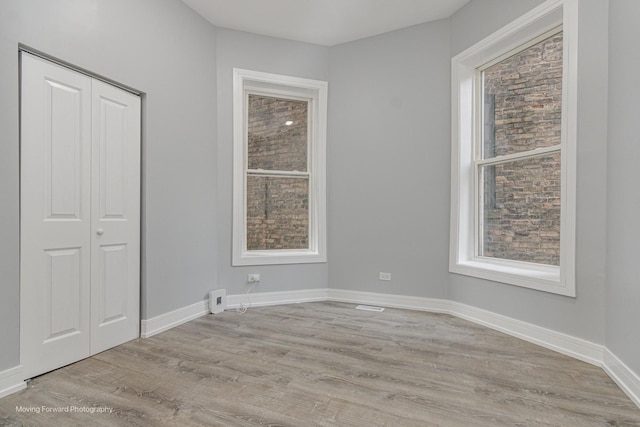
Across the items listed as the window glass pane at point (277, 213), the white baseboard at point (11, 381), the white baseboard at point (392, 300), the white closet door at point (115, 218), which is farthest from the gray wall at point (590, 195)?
the white baseboard at point (11, 381)

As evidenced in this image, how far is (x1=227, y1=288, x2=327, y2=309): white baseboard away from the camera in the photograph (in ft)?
12.3

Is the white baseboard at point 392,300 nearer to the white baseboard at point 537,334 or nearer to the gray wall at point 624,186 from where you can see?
the white baseboard at point 537,334

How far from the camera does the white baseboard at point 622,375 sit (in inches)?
74.7

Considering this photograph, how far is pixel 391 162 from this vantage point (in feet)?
12.5

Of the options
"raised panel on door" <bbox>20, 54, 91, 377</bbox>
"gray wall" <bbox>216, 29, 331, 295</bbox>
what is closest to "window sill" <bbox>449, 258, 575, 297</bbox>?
"gray wall" <bbox>216, 29, 331, 295</bbox>

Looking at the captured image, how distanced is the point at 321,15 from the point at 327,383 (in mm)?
3185

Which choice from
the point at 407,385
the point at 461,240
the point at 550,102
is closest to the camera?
the point at 407,385

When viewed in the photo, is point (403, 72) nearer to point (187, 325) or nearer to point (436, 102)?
point (436, 102)

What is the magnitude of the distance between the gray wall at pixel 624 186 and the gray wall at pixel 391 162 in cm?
144

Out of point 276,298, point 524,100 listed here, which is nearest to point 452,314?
point 276,298

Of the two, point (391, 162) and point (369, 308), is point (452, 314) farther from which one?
point (391, 162)

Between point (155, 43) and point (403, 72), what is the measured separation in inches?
93.1

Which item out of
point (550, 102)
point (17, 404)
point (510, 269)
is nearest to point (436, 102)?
point (550, 102)

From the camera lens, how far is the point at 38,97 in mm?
2129
